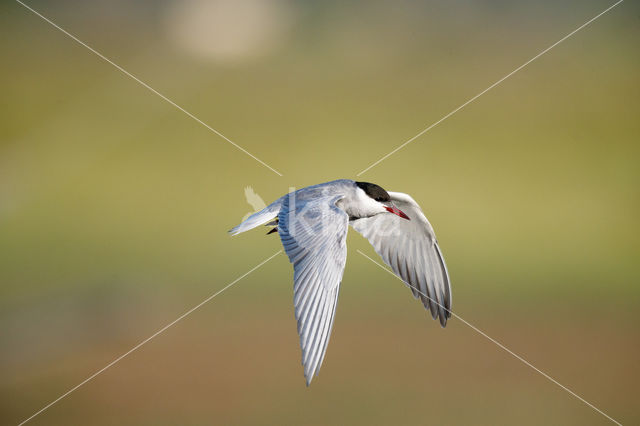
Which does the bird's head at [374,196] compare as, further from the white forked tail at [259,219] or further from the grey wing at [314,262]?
Answer: the white forked tail at [259,219]

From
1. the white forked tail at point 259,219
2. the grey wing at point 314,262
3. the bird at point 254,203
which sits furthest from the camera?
the bird at point 254,203

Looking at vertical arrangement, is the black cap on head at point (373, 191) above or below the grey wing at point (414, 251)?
above

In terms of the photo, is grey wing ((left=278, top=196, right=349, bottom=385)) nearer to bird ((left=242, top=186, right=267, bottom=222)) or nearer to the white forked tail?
the white forked tail

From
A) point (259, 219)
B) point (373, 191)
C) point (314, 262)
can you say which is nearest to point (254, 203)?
point (259, 219)

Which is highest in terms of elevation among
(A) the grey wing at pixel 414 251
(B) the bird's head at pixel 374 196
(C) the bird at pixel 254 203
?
(C) the bird at pixel 254 203

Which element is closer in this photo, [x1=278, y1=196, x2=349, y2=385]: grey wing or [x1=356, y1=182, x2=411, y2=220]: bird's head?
[x1=278, y1=196, x2=349, y2=385]: grey wing

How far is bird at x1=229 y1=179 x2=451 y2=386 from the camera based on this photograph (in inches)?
39.7

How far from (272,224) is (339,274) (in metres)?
0.38

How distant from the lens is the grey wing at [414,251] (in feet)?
5.11

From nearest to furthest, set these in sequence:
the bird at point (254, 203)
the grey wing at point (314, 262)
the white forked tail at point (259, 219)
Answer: the grey wing at point (314, 262) → the white forked tail at point (259, 219) → the bird at point (254, 203)

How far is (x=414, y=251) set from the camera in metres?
1.61

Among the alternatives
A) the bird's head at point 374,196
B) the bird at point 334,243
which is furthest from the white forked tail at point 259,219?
the bird's head at point 374,196

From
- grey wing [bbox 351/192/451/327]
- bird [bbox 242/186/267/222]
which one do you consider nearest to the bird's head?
grey wing [bbox 351/192/451/327]

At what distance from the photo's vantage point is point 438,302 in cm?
156
